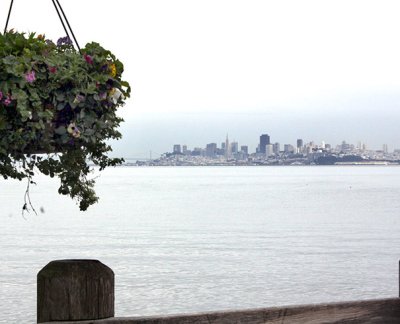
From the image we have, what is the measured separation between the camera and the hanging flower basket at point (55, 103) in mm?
3541

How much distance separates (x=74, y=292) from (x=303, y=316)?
109cm

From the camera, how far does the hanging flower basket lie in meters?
3.54

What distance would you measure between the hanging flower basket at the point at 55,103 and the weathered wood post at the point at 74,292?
1.65ft

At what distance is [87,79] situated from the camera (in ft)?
12.3

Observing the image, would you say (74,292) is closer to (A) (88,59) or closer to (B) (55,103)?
(B) (55,103)

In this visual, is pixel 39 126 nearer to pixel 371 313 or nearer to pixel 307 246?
pixel 371 313

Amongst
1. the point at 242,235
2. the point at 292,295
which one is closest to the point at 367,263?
the point at 292,295

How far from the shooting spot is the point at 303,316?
12.9 feet

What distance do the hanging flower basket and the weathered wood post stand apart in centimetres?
50

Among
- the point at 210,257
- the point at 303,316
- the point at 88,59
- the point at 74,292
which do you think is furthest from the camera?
the point at 210,257

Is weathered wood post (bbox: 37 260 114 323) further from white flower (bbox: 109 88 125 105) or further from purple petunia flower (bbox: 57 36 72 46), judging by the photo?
purple petunia flower (bbox: 57 36 72 46)

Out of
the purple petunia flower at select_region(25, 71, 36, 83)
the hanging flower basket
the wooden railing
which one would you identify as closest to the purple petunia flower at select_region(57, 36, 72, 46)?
the hanging flower basket

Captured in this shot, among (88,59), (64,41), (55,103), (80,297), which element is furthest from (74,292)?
(64,41)

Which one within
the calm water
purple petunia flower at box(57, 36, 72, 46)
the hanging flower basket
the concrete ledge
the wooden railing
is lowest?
the calm water
